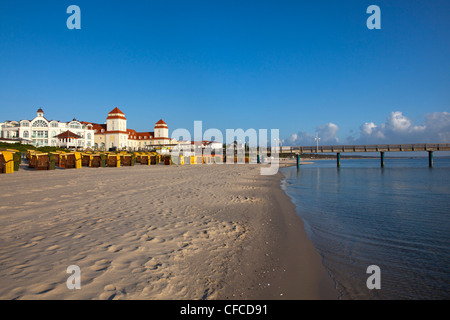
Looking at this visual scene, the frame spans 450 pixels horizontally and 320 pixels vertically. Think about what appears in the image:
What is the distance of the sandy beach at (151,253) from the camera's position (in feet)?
9.05

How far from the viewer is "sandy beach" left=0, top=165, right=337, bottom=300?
2.76 meters

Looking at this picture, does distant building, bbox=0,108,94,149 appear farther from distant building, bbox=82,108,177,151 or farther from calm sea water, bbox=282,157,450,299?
calm sea water, bbox=282,157,450,299

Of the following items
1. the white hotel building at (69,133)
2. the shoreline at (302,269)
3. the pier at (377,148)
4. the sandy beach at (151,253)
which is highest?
the white hotel building at (69,133)

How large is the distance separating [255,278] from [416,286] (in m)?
2.41

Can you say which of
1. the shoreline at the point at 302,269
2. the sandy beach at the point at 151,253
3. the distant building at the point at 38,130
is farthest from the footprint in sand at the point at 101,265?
the distant building at the point at 38,130

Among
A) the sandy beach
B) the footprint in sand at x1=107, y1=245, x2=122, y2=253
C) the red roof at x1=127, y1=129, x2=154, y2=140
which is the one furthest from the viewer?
the red roof at x1=127, y1=129, x2=154, y2=140

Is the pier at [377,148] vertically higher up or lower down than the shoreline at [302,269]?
higher up

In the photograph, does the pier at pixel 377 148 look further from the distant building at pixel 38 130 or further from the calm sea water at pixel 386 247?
the distant building at pixel 38 130

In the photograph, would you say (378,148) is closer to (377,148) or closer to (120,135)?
(377,148)

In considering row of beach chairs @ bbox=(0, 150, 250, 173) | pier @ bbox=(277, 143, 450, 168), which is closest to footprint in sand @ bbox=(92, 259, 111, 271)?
row of beach chairs @ bbox=(0, 150, 250, 173)

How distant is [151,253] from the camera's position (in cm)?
365

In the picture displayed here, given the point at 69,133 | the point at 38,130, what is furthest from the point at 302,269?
the point at 38,130
